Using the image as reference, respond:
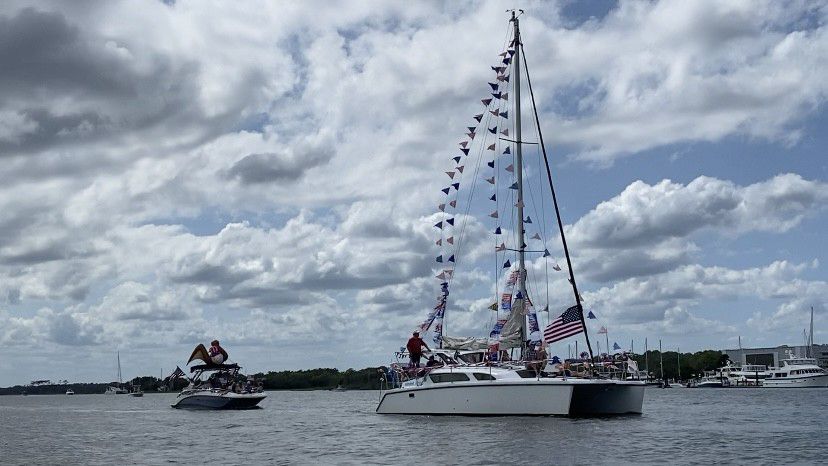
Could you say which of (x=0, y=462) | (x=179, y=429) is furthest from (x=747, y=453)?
(x=179, y=429)

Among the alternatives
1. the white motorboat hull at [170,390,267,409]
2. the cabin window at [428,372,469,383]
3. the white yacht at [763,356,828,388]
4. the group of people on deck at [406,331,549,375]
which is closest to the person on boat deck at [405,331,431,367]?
the group of people on deck at [406,331,549,375]

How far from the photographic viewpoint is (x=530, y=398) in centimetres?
4825

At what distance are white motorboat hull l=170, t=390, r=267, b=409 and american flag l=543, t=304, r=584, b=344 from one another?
3751 cm

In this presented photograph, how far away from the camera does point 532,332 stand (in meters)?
53.8

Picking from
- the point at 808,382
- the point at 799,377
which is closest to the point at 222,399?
the point at 799,377

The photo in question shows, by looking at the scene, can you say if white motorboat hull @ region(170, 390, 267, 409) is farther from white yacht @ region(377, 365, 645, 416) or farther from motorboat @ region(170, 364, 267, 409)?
white yacht @ region(377, 365, 645, 416)

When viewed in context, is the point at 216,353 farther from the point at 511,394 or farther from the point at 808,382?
the point at 808,382

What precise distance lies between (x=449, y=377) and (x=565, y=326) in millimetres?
7350

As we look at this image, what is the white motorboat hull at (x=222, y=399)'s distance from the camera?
8038cm

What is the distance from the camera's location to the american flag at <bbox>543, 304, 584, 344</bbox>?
50.3 m

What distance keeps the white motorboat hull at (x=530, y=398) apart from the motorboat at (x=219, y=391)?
98.2ft

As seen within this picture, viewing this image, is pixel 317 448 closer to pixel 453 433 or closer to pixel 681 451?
pixel 453 433

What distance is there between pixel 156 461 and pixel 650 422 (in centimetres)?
2783

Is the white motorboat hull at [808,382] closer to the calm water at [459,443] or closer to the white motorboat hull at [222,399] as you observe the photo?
the calm water at [459,443]
